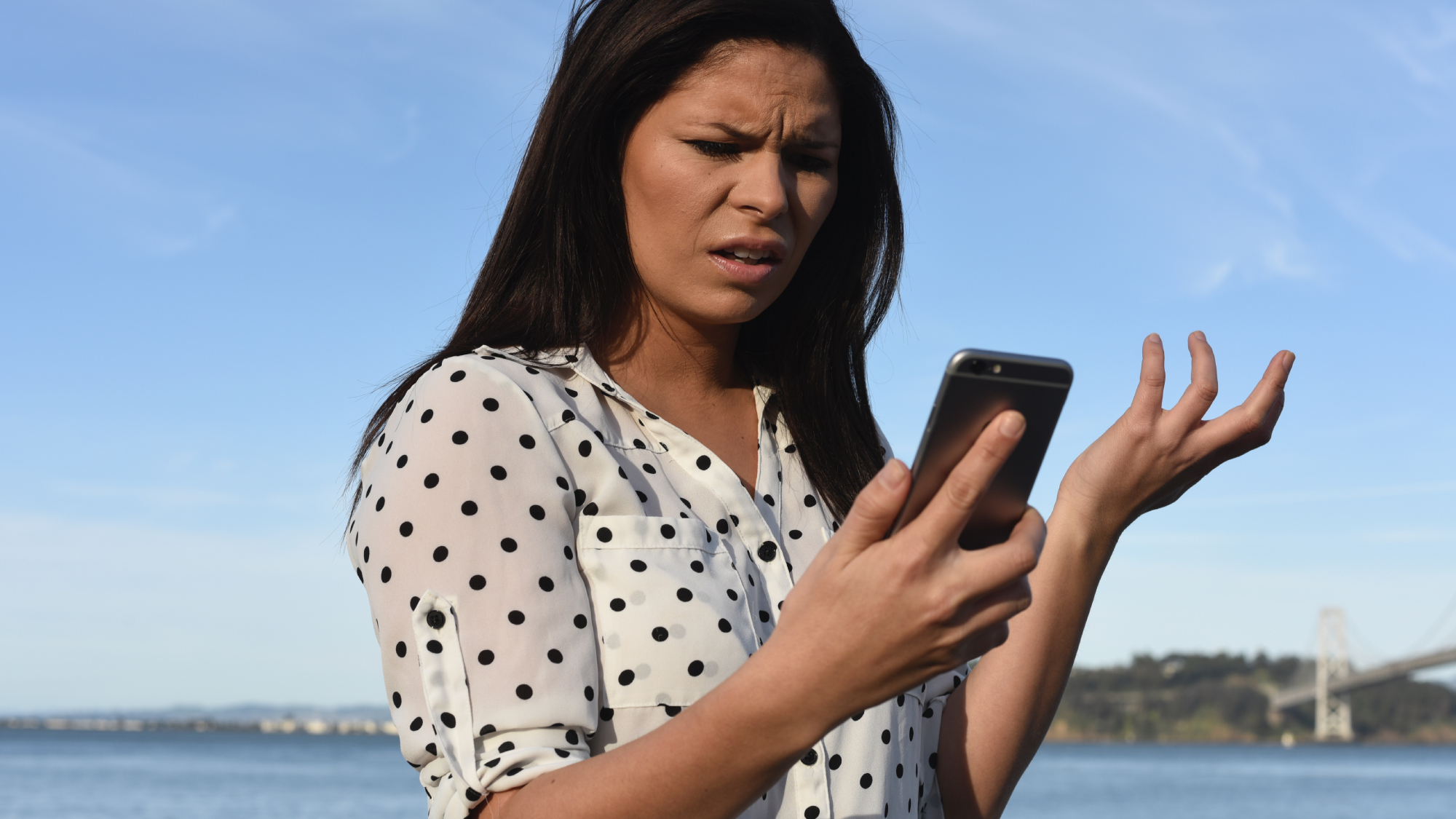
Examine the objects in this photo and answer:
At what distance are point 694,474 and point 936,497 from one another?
83cm

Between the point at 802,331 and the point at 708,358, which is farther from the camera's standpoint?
the point at 802,331

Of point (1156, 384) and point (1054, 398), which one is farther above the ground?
point (1156, 384)

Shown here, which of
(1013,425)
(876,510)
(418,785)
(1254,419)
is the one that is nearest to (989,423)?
(1013,425)

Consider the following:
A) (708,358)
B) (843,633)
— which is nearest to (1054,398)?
(843,633)

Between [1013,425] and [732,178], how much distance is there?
0.87 metres

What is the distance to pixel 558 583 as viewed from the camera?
1571 mm

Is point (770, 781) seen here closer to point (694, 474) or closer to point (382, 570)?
point (382, 570)

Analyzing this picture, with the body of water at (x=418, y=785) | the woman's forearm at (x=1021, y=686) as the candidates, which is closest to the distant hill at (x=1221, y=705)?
the body of water at (x=418, y=785)

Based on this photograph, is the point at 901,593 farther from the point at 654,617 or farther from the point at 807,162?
the point at 807,162

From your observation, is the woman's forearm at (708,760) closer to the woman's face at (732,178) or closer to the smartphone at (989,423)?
the smartphone at (989,423)

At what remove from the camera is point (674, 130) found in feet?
6.40

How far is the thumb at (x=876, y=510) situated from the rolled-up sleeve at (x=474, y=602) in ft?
1.60

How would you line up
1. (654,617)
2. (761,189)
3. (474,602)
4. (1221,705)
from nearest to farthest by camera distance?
(474,602) → (654,617) → (761,189) → (1221,705)

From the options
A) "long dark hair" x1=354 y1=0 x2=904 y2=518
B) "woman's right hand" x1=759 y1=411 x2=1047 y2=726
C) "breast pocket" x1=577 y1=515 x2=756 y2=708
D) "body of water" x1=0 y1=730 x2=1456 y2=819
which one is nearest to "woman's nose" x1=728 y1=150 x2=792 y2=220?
"long dark hair" x1=354 y1=0 x2=904 y2=518
